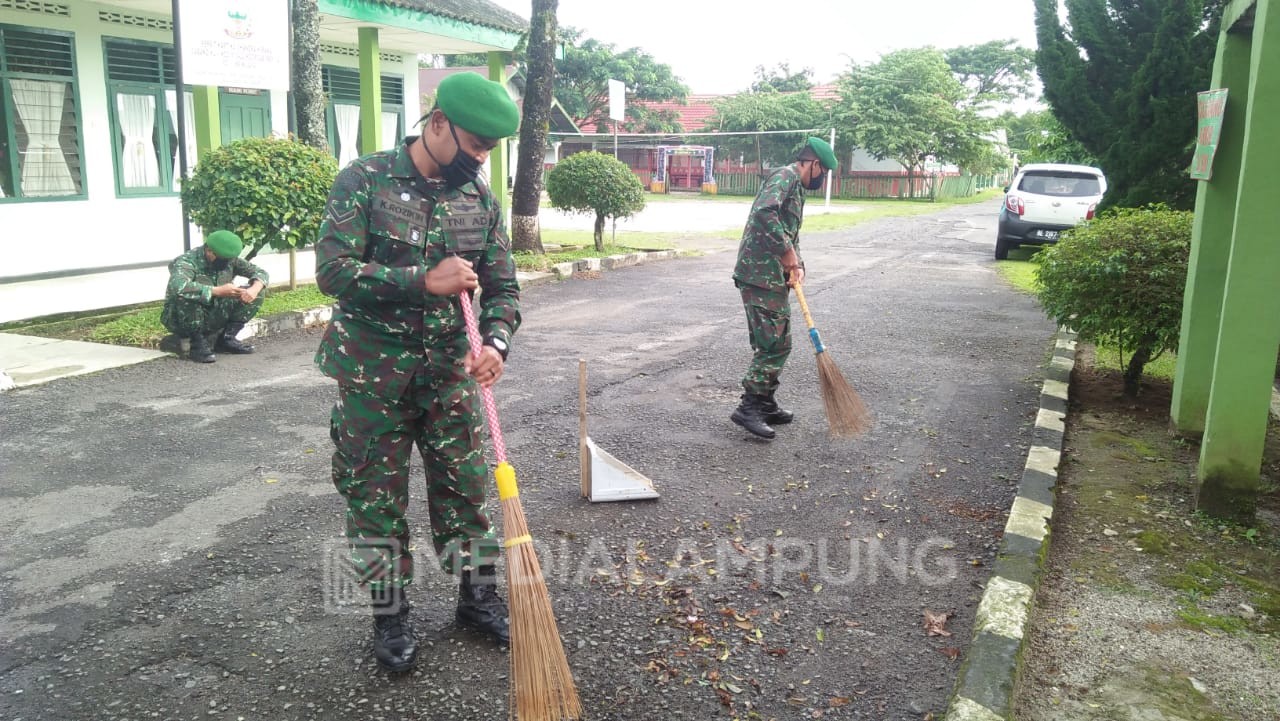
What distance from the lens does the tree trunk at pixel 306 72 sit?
10.2 m

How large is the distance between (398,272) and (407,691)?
1273mm

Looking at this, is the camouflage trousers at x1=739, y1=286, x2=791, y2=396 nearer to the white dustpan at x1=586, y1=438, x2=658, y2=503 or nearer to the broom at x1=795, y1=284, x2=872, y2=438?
the broom at x1=795, y1=284, x2=872, y2=438

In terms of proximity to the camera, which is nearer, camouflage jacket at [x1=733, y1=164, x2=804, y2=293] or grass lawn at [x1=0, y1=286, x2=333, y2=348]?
camouflage jacket at [x1=733, y1=164, x2=804, y2=293]

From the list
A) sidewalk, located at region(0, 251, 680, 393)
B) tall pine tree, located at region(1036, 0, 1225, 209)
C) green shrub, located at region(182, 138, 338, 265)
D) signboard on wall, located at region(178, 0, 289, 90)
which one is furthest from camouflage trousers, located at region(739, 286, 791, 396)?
signboard on wall, located at region(178, 0, 289, 90)

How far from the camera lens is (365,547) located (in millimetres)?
2994

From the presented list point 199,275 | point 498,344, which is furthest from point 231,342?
point 498,344

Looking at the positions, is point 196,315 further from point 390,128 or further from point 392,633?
point 390,128

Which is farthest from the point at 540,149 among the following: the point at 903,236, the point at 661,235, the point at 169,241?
the point at 903,236

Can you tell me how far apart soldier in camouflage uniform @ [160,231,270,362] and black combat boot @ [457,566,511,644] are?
187 inches

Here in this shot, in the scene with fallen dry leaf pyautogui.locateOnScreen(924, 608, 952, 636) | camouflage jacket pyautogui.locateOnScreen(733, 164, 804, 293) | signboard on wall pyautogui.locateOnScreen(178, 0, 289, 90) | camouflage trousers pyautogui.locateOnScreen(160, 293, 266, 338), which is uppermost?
signboard on wall pyautogui.locateOnScreen(178, 0, 289, 90)

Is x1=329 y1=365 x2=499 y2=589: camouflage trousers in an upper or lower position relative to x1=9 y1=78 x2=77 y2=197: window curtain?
lower

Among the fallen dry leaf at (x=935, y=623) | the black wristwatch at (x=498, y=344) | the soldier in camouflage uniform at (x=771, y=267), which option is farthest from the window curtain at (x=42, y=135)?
the fallen dry leaf at (x=935, y=623)

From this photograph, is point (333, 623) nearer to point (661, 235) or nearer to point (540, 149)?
point (540, 149)

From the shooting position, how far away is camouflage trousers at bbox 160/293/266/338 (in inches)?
284
